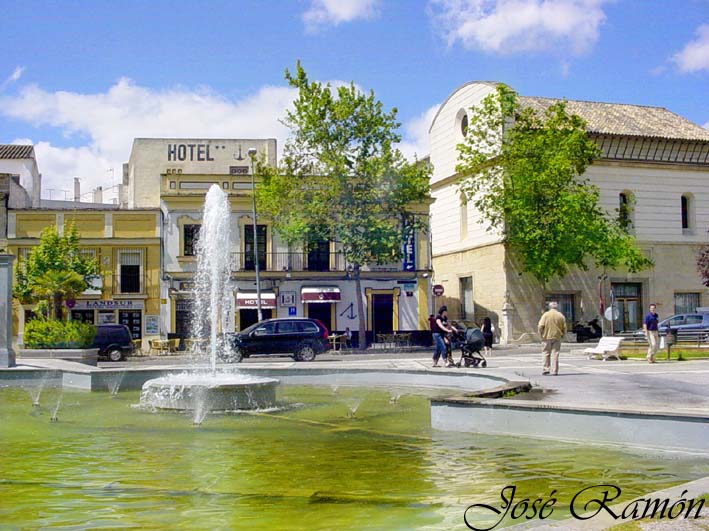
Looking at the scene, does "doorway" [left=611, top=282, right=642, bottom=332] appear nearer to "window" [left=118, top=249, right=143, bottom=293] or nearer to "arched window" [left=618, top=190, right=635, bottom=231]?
"arched window" [left=618, top=190, right=635, bottom=231]

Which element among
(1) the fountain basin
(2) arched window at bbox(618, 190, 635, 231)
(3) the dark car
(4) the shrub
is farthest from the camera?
(2) arched window at bbox(618, 190, 635, 231)

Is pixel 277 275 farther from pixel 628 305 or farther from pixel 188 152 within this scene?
pixel 628 305

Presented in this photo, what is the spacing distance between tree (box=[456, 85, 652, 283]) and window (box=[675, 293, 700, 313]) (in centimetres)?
423

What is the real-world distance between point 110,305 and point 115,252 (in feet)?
9.09

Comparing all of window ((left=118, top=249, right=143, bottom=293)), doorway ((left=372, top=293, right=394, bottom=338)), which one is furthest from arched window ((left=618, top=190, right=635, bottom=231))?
window ((left=118, top=249, right=143, bottom=293))

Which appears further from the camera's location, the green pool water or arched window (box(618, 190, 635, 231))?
arched window (box(618, 190, 635, 231))

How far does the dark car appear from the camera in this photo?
1304 inches

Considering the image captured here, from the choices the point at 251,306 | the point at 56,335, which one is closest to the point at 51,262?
the point at 251,306

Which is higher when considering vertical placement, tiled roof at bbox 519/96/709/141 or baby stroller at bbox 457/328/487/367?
tiled roof at bbox 519/96/709/141

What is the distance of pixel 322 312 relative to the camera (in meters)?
43.1

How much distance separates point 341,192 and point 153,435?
1087 inches

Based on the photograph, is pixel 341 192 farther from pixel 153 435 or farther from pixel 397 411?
pixel 153 435

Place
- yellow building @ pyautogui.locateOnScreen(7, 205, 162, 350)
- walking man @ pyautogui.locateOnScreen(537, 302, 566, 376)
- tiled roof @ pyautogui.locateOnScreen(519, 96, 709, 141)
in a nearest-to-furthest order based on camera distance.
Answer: walking man @ pyautogui.locateOnScreen(537, 302, 566, 376) → yellow building @ pyautogui.locateOnScreen(7, 205, 162, 350) → tiled roof @ pyautogui.locateOnScreen(519, 96, 709, 141)

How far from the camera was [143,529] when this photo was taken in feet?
19.1
